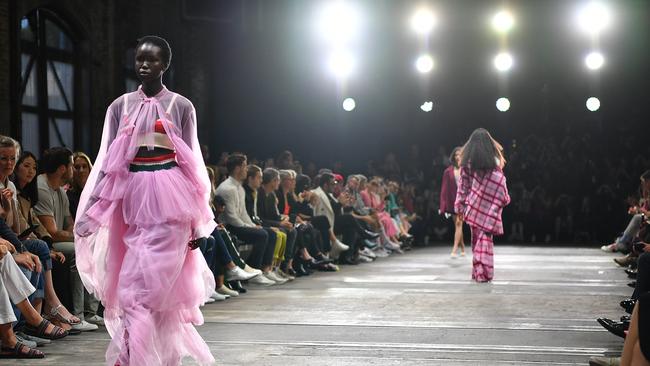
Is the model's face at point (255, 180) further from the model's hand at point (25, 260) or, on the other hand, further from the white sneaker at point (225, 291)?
the model's hand at point (25, 260)

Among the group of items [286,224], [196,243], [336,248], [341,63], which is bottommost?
[336,248]

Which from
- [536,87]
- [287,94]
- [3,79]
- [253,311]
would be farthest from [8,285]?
[536,87]

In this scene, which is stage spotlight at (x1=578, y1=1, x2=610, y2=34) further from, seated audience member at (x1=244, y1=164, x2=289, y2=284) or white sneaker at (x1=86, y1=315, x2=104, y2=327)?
white sneaker at (x1=86, y1=315, x2=104, y2=327)

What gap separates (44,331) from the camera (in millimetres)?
5527

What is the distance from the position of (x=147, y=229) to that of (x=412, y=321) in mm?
2764

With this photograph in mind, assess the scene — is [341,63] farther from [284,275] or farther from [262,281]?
[262,281]

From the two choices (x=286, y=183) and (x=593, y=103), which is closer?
(x=286, y=183)

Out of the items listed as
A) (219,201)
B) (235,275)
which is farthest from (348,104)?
(235,275)

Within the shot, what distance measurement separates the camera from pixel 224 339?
568cm

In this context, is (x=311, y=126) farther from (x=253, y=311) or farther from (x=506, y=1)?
(x=253, y=311)

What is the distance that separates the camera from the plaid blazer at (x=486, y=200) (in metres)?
9.41

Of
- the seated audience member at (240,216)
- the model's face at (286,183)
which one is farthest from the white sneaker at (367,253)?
the seated audience member at (240,216)

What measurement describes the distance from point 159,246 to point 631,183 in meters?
15.3

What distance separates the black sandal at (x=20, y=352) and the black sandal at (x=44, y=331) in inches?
16.0
